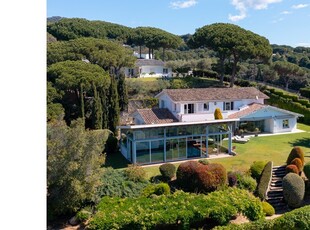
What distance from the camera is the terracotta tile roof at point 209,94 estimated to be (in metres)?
34.2

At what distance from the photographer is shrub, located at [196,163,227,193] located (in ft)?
68.8

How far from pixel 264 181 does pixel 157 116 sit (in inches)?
522

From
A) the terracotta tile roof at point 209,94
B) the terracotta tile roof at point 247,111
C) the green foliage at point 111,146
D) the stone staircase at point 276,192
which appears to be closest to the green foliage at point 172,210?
the stone staircase at point 276,192

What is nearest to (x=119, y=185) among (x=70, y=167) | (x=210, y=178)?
(x=70, y=167)

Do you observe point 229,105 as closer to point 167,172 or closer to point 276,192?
point 276,192

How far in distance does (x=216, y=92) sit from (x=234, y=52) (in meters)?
18.3

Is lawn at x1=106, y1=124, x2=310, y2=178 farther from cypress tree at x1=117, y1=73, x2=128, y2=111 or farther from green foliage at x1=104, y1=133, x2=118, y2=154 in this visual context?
cypress tree at x1=117, y1=73, x2=128, y2=111

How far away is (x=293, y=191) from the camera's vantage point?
2116 cm

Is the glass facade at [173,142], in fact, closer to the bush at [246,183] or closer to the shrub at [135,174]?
the shrub at [135,174]

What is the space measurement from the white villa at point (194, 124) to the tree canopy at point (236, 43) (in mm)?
12548
